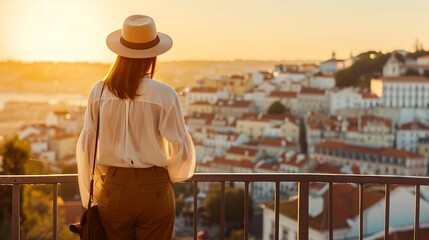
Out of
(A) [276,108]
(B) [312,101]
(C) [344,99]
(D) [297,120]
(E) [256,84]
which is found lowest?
(D) [297,120]

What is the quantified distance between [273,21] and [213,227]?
44.0 m

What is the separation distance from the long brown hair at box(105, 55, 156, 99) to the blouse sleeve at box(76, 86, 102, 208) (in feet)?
0.40

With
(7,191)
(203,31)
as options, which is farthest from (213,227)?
(203,31)

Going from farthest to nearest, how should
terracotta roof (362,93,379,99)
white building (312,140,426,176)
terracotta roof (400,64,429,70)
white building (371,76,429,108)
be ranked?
terracotta roof (400,64,429,70) < white building (371,76,429,108) < terracotta roof (362,93,379,99) < white building (312,140,426,176)

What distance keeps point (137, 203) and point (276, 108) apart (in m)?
69.9

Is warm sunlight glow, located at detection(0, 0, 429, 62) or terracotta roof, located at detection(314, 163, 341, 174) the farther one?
warm sunlight glow, located at detection(0, 0, 429, 62)

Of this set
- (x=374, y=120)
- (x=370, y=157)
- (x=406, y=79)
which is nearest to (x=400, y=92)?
(x=406, y=79)

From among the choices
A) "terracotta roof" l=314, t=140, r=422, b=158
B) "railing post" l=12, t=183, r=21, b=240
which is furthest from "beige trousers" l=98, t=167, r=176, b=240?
"terracotta roof" l=314, t=140, r=422, b=158

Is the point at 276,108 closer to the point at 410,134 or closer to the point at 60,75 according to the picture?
the point at 410,134

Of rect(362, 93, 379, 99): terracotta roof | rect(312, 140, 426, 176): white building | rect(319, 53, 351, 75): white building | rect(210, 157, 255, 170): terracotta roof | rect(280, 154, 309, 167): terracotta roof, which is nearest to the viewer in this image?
rect(280, 154, 309, 167): terracotta roof

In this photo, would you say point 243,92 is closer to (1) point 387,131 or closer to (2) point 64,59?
(1) point 387,131

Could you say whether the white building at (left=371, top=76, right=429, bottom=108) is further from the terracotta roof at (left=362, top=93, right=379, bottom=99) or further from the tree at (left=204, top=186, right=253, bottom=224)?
the tree at (left=204, top=186, right=253, bottom=224)

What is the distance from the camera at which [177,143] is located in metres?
2.34

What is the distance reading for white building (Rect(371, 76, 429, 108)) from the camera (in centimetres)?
6712
